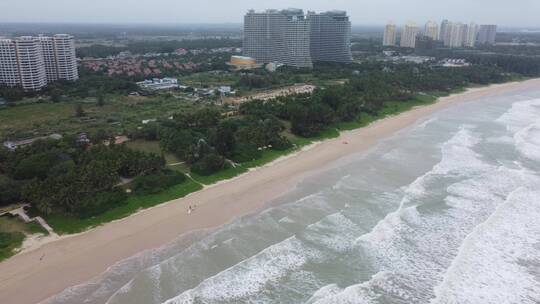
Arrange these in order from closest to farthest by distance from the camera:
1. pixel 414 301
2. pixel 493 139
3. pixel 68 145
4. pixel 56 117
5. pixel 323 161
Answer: pixel 414 301
pixel 68 145
pixel 323 161
pixel 493 139
pixel 56 117

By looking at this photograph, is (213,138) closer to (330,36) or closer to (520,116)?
(520,116)

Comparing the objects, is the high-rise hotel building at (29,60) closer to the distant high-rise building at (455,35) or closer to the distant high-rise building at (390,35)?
the distant high-rise building at (390,35)

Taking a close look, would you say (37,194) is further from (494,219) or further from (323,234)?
(494,219)

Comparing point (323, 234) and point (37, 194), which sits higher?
point (37, 194)

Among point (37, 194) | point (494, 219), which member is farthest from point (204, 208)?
point (494, 219)

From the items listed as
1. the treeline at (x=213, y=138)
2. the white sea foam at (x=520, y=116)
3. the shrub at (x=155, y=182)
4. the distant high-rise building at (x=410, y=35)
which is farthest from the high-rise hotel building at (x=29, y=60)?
the distant high-rise building at (x=410, y=35)

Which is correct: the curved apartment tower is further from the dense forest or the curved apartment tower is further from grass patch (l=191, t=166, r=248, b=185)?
grass patch (l=191, t=166, r=248, b=185)
